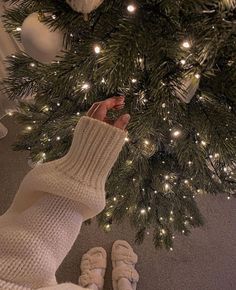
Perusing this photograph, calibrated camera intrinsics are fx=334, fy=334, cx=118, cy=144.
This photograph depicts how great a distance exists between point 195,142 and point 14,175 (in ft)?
2.95

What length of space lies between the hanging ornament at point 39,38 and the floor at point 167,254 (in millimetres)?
927

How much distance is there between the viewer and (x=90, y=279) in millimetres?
1190

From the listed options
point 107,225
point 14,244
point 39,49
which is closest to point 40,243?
point 14,244

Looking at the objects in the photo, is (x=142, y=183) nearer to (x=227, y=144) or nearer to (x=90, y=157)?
(x=227, y=144)

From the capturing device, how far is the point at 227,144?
2.02 feet

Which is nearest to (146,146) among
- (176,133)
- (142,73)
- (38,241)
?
(176,133)

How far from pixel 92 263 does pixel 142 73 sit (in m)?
0.84

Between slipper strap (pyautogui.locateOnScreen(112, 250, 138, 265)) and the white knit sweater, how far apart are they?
838 millimetres

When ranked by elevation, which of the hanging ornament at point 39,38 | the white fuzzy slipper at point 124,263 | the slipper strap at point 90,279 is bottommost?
the slipper strap at point 90,279

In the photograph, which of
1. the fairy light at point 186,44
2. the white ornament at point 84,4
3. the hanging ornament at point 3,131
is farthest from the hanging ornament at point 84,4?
the hanging ornament at point 3,131

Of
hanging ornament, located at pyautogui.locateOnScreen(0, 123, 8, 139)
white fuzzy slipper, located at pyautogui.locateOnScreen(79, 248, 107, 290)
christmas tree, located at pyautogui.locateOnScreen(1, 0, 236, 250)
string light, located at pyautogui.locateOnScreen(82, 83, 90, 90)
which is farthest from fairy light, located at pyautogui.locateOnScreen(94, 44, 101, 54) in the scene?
hanging ornament, located at pyautogui.locateOnScreen(0, 123, 8, 139)

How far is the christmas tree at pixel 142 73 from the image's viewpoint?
498 mm

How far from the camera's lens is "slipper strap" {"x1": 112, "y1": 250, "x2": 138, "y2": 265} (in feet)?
4.14

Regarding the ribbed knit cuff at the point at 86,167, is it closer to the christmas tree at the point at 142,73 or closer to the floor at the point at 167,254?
the christmas tree at the point at 142,73
